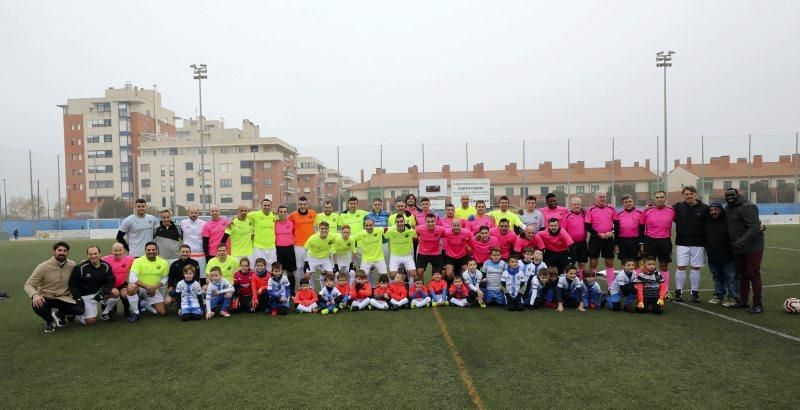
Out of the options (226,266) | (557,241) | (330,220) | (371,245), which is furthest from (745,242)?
(226,266)

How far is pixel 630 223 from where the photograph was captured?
732cm

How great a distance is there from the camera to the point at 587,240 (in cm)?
802

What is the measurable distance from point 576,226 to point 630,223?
857 millimetres

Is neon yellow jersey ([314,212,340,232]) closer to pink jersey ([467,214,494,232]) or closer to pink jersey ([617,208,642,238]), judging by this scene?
pink jersey ([467,214,494,232])

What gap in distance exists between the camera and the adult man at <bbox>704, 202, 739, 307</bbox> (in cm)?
651

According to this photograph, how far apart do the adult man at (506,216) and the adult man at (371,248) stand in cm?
213

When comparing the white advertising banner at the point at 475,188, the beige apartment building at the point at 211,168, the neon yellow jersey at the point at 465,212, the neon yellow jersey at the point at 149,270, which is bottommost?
the neon yellow jersey at the point at 149,270

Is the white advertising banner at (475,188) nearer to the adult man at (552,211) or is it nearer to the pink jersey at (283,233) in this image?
the adult man at (552,211)

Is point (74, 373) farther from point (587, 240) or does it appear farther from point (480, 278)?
point (587, 240)

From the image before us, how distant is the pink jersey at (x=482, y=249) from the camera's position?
7.34 m

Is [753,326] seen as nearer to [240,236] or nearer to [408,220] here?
[408,220]

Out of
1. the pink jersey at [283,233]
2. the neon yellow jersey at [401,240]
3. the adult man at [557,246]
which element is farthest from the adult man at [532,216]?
the pink jersey at [283,233]

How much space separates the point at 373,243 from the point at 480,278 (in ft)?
6.18

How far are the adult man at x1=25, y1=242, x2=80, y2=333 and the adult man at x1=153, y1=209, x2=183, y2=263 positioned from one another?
1346 millimetres
